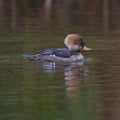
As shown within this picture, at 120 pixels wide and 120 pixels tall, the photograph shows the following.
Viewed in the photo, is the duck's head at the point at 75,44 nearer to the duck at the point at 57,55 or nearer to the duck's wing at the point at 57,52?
the duck at the point at 57,55

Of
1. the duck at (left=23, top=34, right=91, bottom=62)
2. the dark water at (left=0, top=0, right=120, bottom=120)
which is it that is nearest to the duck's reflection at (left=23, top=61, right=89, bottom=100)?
the dark water at (left=0, top=0, right=120, bottom=120)

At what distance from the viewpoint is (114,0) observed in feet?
96.0

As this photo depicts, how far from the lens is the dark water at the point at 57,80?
9.61 meters

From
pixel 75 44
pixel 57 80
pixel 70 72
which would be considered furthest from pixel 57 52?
pixel 57 80

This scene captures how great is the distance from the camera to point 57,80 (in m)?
12.1

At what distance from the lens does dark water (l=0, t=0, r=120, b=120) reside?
961 centimetres

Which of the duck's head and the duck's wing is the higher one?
the duck's head

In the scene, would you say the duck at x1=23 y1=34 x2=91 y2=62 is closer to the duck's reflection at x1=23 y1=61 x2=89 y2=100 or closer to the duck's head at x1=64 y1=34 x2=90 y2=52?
the duck's head at x1=64 y1=34 x2=90 y2=52

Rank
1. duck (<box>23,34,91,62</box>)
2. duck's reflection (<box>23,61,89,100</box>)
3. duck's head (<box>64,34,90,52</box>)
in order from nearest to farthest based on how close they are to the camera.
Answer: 1. duck's reflection (<box>23,61,89,100</box>)
2. duck (<box>23,34,91,62</box>)
3. duck's head (<box>64,34,90,52</box>)

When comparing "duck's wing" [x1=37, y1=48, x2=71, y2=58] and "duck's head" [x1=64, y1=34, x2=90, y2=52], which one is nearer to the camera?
"duck's wing" [x1=37, y1=48, x2=71, y2=58]

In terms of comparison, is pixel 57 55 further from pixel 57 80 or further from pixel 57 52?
pixel 57 80

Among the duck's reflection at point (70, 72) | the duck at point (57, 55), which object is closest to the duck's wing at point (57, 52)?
the duck at point (57, 55)

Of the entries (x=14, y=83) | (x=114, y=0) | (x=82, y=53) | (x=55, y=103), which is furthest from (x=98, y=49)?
(x=114, y=0)

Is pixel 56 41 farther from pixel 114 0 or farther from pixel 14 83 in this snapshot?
pixel 114 0
